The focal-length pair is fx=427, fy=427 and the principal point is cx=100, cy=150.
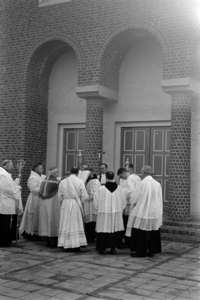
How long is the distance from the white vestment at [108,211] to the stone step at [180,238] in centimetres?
195

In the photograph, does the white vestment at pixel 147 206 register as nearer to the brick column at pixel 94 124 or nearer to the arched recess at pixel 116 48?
the brick column at pixel 94 124

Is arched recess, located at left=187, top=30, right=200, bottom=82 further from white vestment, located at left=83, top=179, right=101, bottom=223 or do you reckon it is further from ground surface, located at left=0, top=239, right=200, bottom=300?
ground surface, located at left=0, top=239, right=200, bottom=300

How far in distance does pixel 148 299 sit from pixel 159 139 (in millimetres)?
7689

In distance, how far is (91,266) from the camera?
23.8 feet

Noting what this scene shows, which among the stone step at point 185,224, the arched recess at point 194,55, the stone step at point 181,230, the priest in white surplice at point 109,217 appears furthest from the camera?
the arched recess at point 194,55

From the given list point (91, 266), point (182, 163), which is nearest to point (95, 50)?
point (182, 163)

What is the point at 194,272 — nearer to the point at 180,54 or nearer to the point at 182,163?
the point at 182,163

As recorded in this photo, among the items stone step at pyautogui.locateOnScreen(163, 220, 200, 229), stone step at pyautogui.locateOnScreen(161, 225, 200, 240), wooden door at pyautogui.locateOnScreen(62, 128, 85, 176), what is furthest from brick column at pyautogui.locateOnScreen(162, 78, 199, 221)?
wooden door at pyautogui.locateOnScreen(62, 128, 85, 176)

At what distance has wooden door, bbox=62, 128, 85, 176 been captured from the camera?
46.0 ft

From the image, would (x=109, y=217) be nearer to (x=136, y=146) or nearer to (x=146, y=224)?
(x=146, y=224)

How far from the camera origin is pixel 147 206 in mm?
8164

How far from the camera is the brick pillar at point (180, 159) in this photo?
1085cm

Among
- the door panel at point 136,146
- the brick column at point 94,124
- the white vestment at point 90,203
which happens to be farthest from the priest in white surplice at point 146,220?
the door panel at point 136,146

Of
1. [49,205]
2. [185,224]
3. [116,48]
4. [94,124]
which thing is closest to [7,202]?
[49,205]
